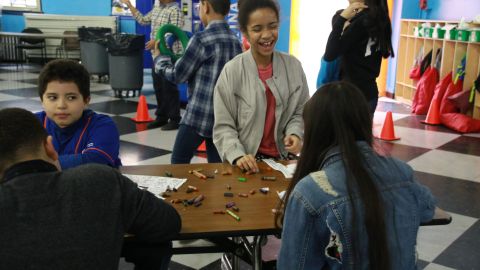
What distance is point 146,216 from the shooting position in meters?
1.30

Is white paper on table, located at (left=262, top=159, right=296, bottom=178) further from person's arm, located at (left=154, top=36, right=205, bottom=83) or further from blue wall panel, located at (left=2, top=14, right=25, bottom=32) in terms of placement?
blue wall panel, located at (left=2, top=14, right=25, bottom=32)

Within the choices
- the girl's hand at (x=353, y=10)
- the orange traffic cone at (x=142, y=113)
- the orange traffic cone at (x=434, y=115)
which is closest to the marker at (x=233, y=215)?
the girl's hand at (x=353, y=10)

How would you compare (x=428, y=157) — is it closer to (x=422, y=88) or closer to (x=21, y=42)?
(x=422, y=88)

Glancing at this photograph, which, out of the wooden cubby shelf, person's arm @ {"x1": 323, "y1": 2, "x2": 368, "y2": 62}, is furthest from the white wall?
person's arm @ {"x1": 323, "y1": 2, "x2": 368, "y2": 62}

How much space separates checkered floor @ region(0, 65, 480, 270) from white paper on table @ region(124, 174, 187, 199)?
0.72 metres

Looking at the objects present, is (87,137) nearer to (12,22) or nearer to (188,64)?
(188,64)

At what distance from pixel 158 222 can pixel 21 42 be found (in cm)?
1068

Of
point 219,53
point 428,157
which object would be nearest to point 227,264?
point 219,53

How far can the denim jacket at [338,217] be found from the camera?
120cm

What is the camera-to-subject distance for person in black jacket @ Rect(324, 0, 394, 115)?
9.66 ft

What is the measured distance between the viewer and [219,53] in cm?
275

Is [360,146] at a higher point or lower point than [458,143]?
higher

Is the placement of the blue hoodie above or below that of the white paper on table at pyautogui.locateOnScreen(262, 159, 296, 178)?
above

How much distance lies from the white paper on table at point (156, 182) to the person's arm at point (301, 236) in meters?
0.59
